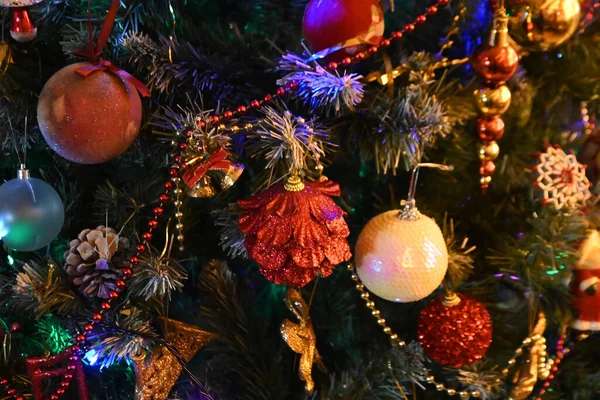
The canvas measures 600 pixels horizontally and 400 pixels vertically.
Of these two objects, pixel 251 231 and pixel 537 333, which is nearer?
pixel 251 231

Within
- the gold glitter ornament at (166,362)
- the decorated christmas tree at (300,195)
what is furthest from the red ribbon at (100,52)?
the gold glitter ornament at (166,362)

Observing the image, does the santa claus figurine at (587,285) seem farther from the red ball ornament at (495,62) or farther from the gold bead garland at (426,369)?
the red ball ornament at (495,62)

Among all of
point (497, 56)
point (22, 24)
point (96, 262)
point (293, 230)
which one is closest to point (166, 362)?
point (96, 262)

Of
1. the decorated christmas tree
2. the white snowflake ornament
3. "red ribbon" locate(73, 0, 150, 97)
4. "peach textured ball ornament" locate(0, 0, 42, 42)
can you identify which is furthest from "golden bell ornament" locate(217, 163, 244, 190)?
the white snowflake ornament

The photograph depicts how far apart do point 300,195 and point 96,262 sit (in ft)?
0.78

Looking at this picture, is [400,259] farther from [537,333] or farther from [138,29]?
[138,29]

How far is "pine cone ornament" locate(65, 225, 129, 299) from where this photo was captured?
1.78 ft

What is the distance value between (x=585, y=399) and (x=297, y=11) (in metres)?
0.64

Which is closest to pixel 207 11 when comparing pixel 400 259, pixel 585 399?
pixel 400 259

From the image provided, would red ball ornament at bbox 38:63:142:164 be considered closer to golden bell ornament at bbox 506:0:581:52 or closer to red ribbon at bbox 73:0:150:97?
red ribbon at bbox 73:0:150:97

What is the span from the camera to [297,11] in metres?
0.60

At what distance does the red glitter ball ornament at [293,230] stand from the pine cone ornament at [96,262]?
164 millimetres

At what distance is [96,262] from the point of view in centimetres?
54

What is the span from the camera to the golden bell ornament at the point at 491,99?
21.4 inches
